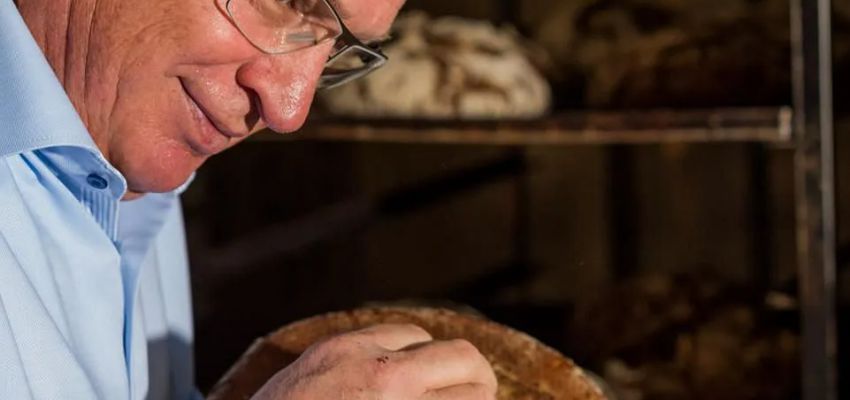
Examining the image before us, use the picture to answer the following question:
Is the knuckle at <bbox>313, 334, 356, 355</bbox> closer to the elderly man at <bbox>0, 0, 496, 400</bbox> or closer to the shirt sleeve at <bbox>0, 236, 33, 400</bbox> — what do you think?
the elderly man at <bbox>0, 0, 496, 400</bbox>

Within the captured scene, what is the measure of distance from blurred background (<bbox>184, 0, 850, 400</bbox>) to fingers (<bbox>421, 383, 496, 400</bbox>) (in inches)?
44.2

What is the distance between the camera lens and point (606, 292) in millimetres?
2449

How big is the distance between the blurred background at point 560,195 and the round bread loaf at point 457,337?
967 millimetres

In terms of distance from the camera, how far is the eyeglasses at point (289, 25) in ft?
3.28

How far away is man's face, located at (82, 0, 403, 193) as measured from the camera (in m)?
0.99

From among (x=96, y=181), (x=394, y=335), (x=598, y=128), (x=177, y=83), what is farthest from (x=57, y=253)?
(x=598, y=128)

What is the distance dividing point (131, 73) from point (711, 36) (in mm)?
1578

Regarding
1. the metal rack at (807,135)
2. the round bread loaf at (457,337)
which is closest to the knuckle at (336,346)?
the round bread loaf at (457,337)

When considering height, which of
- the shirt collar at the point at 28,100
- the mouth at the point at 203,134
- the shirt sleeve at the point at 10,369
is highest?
the shirt collar at the point at 28,100

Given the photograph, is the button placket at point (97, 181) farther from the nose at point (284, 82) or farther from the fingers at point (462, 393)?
the fingers at point (462, 393)

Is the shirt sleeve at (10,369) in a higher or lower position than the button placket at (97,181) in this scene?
lower

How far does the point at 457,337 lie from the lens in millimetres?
1095

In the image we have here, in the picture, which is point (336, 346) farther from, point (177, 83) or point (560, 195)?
point (560, 195)

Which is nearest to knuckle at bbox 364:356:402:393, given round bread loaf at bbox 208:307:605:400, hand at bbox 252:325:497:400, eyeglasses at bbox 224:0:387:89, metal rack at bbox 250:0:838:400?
hand at bbox 252:325:497:400
